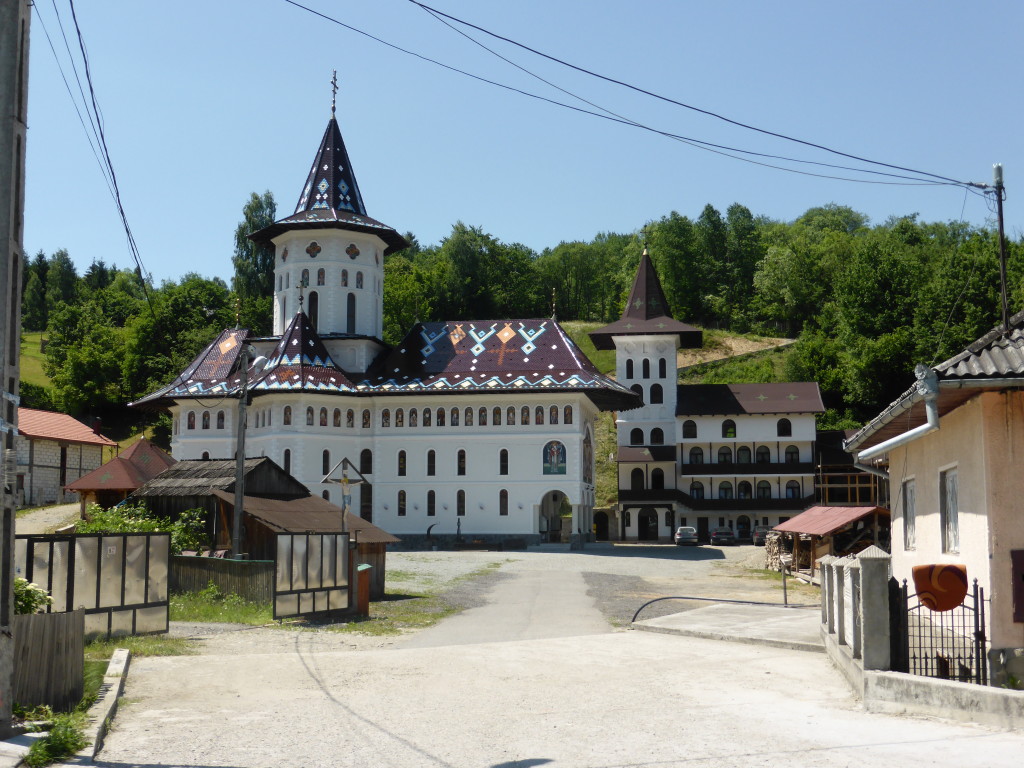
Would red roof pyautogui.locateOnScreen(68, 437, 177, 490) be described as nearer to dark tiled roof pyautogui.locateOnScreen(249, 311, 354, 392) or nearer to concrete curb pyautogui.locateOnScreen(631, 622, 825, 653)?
dark tiled roof pyautogui.locateOnScreen(249, 311, 354, 392)

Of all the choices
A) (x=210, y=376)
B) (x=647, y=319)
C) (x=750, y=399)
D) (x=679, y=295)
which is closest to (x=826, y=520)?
(x=750, y=399)

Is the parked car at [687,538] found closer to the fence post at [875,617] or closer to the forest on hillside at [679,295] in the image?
the forest on hillside at [679,295]

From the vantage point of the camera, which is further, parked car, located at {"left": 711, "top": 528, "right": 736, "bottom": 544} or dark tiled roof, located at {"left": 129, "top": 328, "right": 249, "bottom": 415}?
parked car, located at {"left": 711, "top": 528, "right": 736, "bottom": 544}

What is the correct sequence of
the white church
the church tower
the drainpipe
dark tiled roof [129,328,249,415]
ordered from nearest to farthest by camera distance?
the drainpipe → the white church → dark tiled roof [129,328,249,415] → the church tower

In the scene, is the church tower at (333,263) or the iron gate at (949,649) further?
the church tower at (333,263)

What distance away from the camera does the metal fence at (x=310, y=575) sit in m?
19.4

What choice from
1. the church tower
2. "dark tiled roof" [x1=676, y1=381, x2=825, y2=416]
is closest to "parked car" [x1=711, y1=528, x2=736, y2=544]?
"dark tiled roof" [x1=676, y1=381, x2=825, y2=416]

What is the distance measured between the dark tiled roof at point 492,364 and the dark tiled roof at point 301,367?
182 cm

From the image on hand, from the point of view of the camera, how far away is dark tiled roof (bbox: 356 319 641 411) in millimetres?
57500

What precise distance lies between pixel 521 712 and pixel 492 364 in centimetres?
4990

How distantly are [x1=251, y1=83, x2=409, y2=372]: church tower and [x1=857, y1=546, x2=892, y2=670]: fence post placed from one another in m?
51.9

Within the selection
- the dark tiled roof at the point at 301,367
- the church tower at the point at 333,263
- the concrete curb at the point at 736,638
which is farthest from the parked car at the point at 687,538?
the concrete curb at the point at 736,638

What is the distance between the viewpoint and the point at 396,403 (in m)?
59.2

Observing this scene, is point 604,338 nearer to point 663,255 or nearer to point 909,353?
point 909,353
